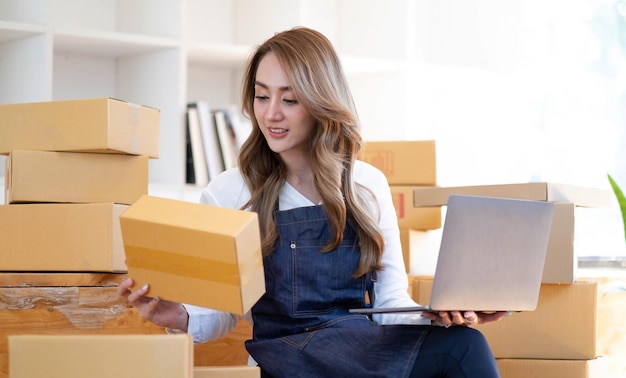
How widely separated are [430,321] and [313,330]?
209mm

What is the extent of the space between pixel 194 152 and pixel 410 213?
0.68 m

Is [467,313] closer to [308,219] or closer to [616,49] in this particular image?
[308,219]

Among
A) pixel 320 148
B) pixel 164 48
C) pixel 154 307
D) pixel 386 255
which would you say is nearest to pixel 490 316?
pixel 386 255

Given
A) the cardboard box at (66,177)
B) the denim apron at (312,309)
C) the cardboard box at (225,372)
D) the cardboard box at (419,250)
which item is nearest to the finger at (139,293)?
the cardboard box at (225,372)

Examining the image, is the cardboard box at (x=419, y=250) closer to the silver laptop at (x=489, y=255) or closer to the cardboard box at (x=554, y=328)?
the cardboard box at (x=554, y=328)

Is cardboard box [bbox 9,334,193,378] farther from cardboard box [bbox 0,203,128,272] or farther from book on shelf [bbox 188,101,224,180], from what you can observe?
book on shelf [bbox 188,101,224,180]

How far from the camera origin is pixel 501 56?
10.4 feet

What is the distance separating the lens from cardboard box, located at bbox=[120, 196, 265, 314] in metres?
1.27

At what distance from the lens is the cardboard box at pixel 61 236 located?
1.85m

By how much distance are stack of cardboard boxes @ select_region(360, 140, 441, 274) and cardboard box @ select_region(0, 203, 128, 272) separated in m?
0.91

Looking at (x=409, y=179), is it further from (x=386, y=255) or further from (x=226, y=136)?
(x=386, y=255)

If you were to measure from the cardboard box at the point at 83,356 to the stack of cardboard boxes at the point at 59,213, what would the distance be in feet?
2.13

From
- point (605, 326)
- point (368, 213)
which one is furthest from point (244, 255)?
point (605, 326)

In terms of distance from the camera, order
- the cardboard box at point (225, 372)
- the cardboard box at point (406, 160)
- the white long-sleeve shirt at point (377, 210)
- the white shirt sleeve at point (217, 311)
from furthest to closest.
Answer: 1. the cardboard box at point (406, 160)
2. the white long-sleeve shirt at point (377, 210)
3. the white shirt sleeve at point (217, 311)
4. the cardboard box at point (225, 372)
